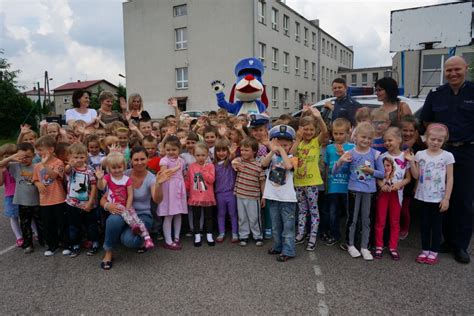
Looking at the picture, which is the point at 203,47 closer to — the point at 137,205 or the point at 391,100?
the point at 391,100

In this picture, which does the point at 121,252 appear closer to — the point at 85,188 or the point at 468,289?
the point at 85,188

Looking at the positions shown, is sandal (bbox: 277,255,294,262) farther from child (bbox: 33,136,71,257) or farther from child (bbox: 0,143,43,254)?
child (bbox: 0,143,43,254)

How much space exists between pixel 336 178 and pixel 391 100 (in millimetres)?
1354

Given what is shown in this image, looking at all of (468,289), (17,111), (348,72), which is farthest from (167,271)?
(348,72)

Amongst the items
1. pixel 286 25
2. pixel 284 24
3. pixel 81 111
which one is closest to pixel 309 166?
pixel 81 111

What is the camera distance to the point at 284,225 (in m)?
3.91

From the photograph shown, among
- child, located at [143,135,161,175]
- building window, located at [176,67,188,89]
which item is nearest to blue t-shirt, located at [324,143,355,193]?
child, located at [143,135,161,175]

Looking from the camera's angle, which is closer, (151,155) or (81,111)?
(151,155)

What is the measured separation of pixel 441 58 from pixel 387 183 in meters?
11.4

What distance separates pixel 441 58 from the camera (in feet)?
41.8

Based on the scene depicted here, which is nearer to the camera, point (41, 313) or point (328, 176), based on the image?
point (41, 313)

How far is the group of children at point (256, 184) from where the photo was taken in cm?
383

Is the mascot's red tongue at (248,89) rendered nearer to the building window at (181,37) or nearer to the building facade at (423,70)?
the building facade at (423,70)

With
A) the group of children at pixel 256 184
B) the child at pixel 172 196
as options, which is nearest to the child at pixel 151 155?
the group of children at pixel 256 184
